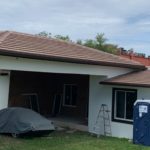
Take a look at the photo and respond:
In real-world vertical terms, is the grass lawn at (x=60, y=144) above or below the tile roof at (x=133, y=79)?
below

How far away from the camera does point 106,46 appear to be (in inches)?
2109

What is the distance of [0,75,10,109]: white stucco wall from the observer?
20172 millimetres

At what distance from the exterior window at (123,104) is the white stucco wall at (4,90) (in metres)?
5.98

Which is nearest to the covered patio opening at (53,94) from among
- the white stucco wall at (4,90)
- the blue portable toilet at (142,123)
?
the white stucco wall at (4,90)

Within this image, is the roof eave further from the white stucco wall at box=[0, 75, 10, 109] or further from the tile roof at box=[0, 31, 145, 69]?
the white stucco wall at box=[0, 75, 10, 109]

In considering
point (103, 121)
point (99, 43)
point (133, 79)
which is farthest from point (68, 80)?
point (99, 43)

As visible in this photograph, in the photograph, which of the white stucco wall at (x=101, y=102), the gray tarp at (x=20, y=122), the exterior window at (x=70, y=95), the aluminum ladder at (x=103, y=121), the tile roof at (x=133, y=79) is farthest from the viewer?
the exterior window at (x=70, y=95)

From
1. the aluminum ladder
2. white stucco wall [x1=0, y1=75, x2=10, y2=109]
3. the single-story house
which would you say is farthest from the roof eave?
white stucco wall [x1=0, y1=75, x2=10, y2=109]

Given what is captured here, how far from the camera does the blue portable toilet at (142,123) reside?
1491 cm

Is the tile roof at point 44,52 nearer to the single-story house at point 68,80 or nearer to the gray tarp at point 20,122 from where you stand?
the single-story house at point 68,80

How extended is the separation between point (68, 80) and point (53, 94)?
4.80ft

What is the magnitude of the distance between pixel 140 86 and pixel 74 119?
262 inches

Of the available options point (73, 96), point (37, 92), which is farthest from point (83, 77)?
point (37, 92)

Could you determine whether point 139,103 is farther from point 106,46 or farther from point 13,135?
point 106,46
